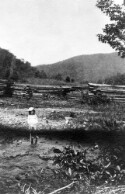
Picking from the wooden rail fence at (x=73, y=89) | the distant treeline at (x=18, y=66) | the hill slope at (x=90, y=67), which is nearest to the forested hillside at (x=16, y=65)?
the distant treeline at (x=18, y=66)

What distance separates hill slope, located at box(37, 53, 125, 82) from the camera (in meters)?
47.4

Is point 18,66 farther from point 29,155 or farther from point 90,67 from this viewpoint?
point 29,155

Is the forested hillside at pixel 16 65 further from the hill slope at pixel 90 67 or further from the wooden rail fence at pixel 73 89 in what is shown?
the wooden rail fence at pixel 73 89

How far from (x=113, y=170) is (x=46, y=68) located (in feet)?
168

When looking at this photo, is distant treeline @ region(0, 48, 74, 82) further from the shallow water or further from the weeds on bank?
the weeds on bank

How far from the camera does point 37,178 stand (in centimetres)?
463

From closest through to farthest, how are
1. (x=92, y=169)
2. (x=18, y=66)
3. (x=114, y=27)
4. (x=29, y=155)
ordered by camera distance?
(x=92, y=169)
(x=29, y=155)
(x=114, y=27)
(x=18, y=66)

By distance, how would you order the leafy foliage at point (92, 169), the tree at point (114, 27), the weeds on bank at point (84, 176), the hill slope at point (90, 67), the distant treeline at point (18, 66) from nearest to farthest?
the weeds on bank at point (84, 176) → the leafy foliage at point (92, 169) → the tree at point (114, 27) → the distant treeline at point (18, 66) → the hill slope at point (90, 67)

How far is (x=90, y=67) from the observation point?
50.5 meters

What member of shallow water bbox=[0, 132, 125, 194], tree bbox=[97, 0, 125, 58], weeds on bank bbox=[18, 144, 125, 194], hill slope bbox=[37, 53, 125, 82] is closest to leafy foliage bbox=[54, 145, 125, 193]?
Answer: weeds on bank bbox=[18, 144, 125, 194]

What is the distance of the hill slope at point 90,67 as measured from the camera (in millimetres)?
47406

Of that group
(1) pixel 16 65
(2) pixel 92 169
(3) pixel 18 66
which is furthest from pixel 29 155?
(3) pixel 18 66

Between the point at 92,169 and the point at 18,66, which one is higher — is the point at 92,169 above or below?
below

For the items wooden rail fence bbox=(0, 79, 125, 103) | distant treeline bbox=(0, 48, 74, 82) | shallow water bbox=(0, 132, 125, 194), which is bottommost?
shallow water bbox=(0, 132, 125, 194)
